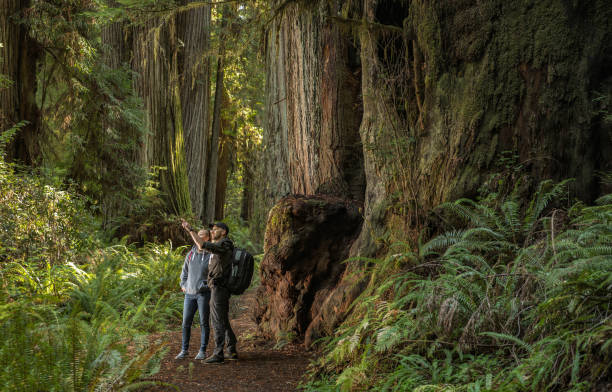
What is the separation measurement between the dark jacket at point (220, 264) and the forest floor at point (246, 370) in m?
0.99

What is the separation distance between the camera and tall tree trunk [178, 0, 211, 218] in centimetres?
1548

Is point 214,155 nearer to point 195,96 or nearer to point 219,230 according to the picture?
point 195,96

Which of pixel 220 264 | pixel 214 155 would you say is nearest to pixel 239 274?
pixel 220 264

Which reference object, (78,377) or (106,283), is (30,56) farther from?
(78,377)

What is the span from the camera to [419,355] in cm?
399

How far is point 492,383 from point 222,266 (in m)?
3.76

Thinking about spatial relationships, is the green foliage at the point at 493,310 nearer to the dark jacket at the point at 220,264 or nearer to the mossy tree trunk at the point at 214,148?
the dark jacket at the point at 220,264

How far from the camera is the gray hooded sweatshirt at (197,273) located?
6.48 metres

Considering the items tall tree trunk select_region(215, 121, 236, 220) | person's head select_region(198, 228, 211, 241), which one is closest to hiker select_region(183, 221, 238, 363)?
person's head select_region(198, 228, 211, 241)

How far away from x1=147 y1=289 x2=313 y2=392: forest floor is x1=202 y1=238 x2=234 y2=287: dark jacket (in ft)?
3.25

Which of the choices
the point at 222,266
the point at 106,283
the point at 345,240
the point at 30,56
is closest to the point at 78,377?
the point at 222,266

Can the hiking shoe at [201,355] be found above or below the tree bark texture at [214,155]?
below

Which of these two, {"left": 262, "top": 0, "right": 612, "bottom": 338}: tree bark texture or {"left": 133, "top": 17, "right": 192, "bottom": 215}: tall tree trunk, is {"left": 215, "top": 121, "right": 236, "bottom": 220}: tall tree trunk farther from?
{"left": 262, "top": 0, "right": 612, "bottom": 338}: tree bark texture

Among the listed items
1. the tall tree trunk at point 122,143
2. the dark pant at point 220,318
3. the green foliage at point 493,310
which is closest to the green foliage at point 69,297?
the dark pant at point 220,318
